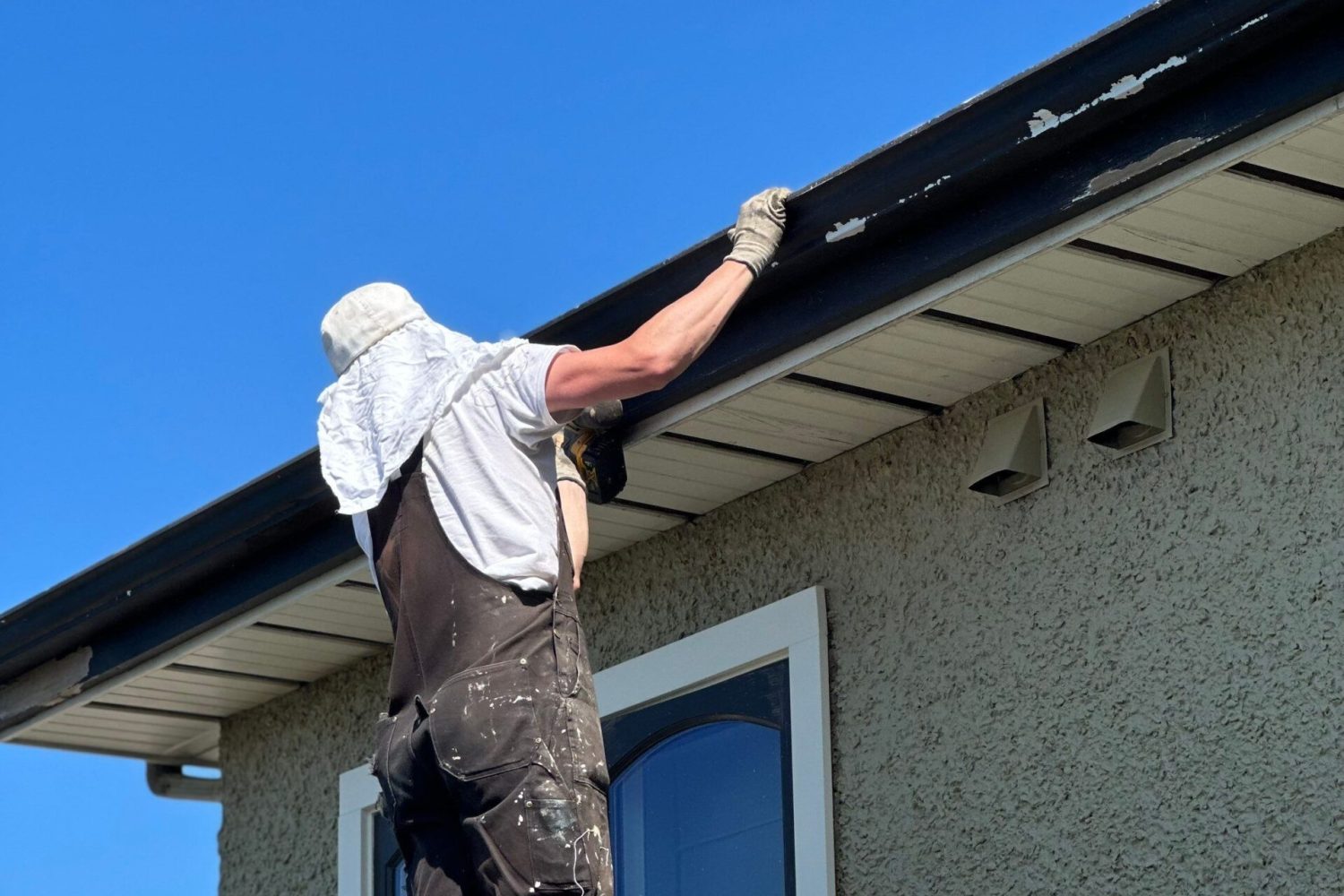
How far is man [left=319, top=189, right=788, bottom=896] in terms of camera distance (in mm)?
3826

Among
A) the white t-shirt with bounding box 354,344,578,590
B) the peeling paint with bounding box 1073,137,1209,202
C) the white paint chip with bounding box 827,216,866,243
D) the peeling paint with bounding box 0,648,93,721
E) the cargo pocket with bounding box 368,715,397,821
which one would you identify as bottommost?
the cargo pocket with bounding box 368,715,397,821

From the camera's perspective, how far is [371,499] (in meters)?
4.21

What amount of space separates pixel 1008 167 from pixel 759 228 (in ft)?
1.87

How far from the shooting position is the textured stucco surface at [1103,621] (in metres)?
4.61

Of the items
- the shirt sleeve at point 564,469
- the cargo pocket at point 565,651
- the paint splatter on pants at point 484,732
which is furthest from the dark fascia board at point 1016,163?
the cargo pocket at point 565,651

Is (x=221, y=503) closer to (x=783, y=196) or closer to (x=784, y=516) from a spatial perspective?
(x=784, y=516)

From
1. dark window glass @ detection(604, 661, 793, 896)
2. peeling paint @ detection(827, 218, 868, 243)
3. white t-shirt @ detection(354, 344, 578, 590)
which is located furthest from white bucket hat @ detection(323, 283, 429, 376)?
dark window glass @ detection(604, 661, 793, 896)

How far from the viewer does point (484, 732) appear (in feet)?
12.6

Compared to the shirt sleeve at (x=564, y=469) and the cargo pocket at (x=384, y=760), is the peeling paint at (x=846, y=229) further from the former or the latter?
the cargo pocket at (x=384, y=760)

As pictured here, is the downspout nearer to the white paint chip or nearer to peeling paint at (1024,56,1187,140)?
the white paint chip

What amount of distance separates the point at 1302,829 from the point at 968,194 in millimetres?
1567

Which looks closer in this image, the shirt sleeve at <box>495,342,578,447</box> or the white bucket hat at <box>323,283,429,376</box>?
the shirt sleeve at <box>495,342,578,447</box>

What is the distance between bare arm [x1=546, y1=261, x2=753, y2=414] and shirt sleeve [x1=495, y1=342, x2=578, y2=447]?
22 mm

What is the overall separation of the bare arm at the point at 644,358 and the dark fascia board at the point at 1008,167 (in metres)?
0.70
